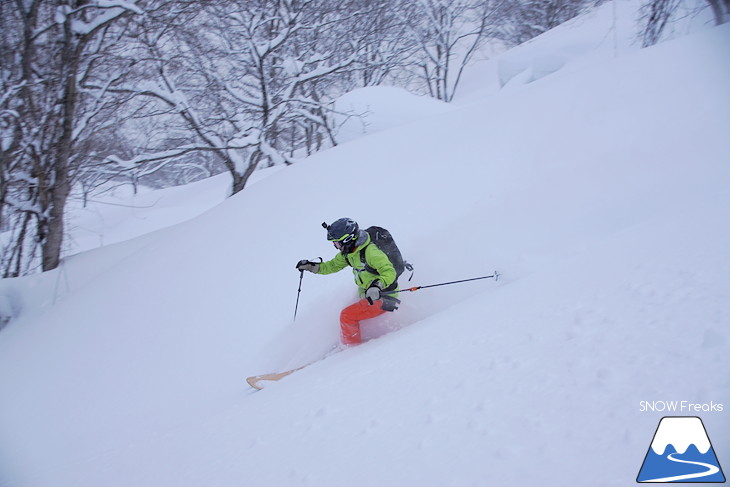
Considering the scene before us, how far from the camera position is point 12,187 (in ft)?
23.2

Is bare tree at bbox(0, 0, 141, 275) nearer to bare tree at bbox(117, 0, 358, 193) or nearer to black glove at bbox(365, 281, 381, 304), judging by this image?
bare tree at bbox(117, 0, 358, 193)

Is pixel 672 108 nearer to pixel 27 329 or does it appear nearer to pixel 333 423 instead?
pixel 333 423

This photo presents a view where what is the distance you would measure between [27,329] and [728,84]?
10.5m

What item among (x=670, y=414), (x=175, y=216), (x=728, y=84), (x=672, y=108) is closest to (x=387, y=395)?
(x=670, y=414)

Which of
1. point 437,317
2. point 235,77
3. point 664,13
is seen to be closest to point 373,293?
point 437,317

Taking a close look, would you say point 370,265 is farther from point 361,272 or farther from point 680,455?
point 680,455

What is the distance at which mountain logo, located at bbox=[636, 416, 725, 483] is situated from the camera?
1.31 metres

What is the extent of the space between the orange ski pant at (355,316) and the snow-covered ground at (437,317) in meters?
0.39

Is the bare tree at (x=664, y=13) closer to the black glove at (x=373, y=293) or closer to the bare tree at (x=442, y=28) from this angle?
the black glove at (x=373, y=293)

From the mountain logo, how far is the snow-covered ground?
0.04m

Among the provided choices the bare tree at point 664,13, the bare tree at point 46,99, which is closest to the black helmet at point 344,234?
the bare tree at point 46,99

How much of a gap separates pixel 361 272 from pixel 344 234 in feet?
1.77

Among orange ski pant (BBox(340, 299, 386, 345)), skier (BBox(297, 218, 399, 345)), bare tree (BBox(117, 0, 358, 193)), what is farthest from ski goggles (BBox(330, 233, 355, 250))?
bare tree (BBox(117, 0, 358, 193))

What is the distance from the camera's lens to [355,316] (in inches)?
165
